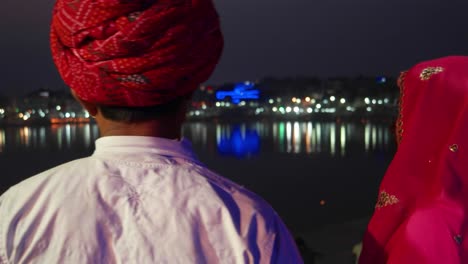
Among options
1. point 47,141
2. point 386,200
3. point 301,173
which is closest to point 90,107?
point 386,200

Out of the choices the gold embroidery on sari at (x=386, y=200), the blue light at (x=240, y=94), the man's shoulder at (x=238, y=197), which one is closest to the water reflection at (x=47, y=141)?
the gold embroidery on sari at (x=386, y=200)

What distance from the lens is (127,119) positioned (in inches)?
46.0

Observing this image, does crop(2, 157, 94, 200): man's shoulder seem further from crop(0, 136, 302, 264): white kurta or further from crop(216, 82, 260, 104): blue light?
crop(216, 82, 260, 104): blue light

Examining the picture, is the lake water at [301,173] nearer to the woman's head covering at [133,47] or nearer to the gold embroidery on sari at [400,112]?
the gold embroidery on sari at [400,112]

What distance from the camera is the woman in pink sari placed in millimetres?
1570

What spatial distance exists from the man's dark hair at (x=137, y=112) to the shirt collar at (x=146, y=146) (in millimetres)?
59

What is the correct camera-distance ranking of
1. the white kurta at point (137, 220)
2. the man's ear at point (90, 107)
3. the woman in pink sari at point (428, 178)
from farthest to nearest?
the woman in pink sari at point (428, 178), the man's ear at point (90, 107), the white kurta at point (137, 220)

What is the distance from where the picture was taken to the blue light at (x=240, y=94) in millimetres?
138875

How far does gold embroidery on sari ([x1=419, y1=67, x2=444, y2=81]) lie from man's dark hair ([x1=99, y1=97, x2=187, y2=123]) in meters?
0.87

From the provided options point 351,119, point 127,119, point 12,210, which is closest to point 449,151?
point 127,119

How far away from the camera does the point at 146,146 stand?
1.11m

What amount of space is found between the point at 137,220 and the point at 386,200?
99 cm

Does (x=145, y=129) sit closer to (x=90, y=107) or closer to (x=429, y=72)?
(x=90, y=107)

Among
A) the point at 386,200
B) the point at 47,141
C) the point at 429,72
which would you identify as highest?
the point at 429,72
